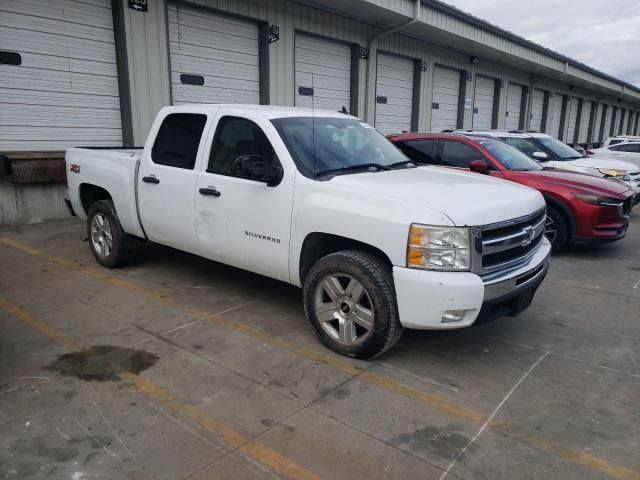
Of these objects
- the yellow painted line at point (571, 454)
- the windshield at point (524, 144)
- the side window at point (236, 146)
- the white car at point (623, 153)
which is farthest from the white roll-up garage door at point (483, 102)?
the yellow painted line at point (571, 454)

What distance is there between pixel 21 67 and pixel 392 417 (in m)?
8.33

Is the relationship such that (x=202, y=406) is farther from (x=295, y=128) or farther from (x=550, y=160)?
(x=550, y=160)

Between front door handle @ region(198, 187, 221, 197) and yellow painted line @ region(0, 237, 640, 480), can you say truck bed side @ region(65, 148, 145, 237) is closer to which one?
yellow painted line @ region(0, 237, 640, 480)

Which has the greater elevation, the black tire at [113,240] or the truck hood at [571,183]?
the truck hood at [571,183]

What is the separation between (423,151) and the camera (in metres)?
8.12

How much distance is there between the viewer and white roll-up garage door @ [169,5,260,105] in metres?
10.1

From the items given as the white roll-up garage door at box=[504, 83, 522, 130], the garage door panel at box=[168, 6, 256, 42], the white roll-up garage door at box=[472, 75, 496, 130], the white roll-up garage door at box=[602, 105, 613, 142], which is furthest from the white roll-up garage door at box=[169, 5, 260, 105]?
the white roll-up garage door at box=[602, 105, 613, 142]

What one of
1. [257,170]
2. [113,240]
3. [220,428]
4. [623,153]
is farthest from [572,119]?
[220,428]

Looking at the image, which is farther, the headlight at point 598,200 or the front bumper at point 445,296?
the headlight at point 598,200

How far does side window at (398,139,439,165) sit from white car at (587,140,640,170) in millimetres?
8266

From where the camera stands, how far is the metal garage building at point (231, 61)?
8.52m

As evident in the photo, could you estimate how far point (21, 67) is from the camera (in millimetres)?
8258

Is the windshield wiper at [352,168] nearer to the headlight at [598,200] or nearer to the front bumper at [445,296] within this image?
the front bumper at [445,296]

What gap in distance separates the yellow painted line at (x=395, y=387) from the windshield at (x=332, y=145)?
4.64 ft
